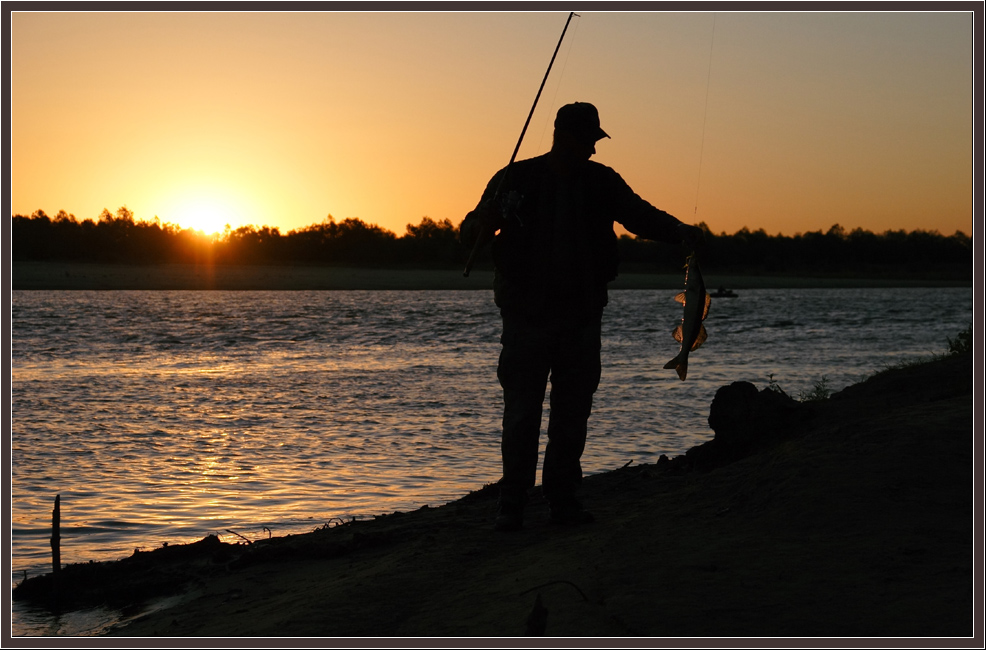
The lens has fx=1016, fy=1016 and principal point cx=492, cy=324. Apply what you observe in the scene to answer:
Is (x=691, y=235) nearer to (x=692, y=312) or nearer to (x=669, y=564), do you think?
(x=692, y=312)

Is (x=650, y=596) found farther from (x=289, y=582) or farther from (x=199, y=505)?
(x=199, y=505)

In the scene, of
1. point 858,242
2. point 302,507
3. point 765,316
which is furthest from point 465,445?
point 858,242

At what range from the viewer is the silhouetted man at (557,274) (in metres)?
4.70

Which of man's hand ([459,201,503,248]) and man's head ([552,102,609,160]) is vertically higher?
man's head ([552,102,609,160])

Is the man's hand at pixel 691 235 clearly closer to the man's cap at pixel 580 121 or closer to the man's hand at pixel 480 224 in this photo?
the man's cap at pixel 580 121

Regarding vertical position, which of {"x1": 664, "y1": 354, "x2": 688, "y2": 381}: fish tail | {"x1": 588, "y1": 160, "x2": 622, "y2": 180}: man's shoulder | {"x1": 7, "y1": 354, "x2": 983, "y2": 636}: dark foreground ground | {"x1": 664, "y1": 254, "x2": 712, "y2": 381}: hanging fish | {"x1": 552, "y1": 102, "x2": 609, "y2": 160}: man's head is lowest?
{"x1": 7, "y1": 354, "x2": 983, "y2": 636}: dark foreground ground

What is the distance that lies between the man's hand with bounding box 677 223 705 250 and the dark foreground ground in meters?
1.12

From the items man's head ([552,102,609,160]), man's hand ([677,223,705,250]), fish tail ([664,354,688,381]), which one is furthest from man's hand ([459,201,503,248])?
fish tail ([664,354,688,381])

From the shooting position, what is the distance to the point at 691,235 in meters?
4.76

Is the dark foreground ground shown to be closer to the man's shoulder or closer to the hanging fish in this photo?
the hanging fish

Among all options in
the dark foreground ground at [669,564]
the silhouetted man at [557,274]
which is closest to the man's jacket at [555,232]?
the silhouetted man at [557,274]

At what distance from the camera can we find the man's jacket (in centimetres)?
469

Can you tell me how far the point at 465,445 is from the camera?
365 inches

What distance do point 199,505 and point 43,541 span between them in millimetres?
1159
